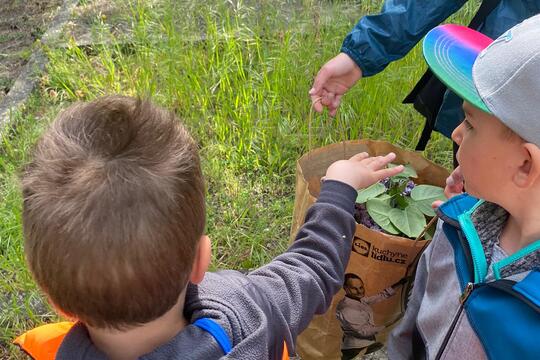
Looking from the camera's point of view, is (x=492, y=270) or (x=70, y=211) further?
(x=492, y=270)

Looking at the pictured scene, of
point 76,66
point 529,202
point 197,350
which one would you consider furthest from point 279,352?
point 76,66

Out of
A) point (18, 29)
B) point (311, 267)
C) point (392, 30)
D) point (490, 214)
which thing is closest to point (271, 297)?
point (311, 267)

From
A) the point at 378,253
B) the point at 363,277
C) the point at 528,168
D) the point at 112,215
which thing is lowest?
the point at 363,277

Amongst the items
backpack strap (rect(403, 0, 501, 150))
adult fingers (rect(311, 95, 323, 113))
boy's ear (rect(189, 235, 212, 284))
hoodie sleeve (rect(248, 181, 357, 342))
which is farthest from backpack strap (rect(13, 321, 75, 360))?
backpack strap (rect(403, 0, 501, 150))

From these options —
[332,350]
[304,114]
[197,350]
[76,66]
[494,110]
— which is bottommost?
[332,350]

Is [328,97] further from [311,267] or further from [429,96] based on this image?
[311,267]

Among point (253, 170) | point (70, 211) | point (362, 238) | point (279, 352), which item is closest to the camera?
point (70, 211)

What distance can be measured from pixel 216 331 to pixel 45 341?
1.01ft

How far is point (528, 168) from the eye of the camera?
3.60 feet

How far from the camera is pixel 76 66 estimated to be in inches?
119

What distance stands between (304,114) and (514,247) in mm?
1643

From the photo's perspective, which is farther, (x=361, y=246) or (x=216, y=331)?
(x=361, y=246)

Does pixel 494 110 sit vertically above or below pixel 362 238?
above

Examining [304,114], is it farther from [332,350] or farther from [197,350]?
[197,350]
